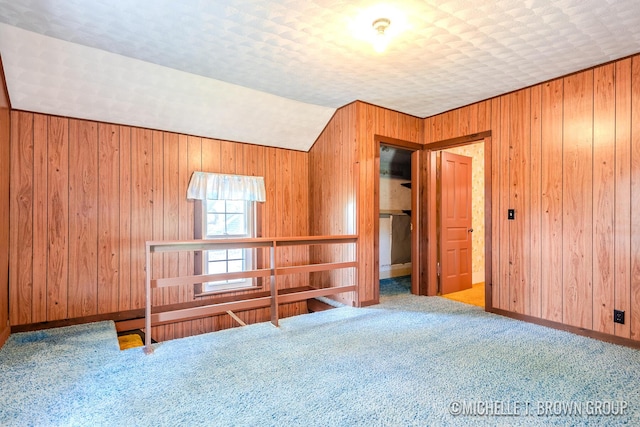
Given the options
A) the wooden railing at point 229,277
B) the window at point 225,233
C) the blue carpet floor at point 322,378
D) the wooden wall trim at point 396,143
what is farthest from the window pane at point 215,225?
the wooden wall trim at point 396,143

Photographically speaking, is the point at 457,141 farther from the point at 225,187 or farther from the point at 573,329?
the point at 225,187

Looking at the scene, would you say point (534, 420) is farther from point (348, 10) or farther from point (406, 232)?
point (406, 232)

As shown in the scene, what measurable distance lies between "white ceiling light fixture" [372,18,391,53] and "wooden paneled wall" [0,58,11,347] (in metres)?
2.93

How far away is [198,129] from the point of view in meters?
3.77

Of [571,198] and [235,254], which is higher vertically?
[571,198]

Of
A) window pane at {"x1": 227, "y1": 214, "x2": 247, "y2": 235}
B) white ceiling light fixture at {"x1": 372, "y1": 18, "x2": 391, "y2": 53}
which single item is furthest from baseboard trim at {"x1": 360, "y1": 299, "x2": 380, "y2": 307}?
white ceiling light fixture at {"x1": 372, "y1": 18, "x2": 391, "y2": 53}

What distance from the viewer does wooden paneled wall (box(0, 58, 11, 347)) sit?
8.63ft

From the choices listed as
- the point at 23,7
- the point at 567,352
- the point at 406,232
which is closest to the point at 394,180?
the point at 406,232

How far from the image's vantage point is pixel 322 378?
7.06 feet

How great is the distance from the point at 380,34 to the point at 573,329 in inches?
123

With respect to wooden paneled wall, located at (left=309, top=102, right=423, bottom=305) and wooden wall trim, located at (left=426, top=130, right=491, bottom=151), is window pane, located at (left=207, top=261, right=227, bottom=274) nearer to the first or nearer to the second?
wooden paneled wall, located at (left=309, top=102, right=423, bottom=305)

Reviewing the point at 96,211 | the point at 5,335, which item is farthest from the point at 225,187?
the point at 5,335

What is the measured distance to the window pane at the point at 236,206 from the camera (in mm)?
4176

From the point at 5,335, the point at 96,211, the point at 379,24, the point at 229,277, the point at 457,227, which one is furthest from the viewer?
the point at 457,227
